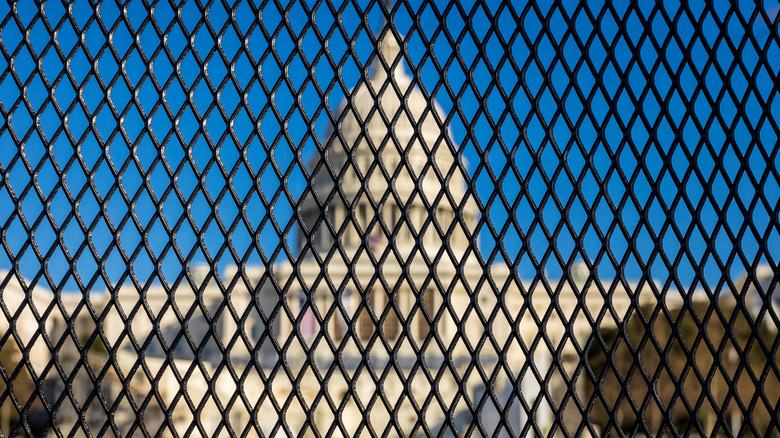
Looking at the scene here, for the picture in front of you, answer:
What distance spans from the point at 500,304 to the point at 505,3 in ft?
2.89

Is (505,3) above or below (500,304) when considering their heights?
above

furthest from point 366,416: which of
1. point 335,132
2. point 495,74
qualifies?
point 495,74

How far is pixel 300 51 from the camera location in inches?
118

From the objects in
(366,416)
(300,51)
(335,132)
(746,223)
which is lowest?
(366,416)

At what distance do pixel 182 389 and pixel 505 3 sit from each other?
56.3 inches

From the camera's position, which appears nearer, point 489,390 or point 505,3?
point 489,390

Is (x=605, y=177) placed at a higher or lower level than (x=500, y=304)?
higher

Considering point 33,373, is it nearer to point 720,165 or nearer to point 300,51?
point 300,51

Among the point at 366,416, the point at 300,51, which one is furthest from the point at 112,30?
the point at 366,416

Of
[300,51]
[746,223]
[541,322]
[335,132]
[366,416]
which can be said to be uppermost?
[300,51]

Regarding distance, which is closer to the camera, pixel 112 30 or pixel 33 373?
pixel 33 373

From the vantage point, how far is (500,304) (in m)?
2.95

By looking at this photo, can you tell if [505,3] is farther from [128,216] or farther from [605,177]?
[128,216]

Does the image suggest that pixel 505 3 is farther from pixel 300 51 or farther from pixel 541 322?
pixel 541 322
